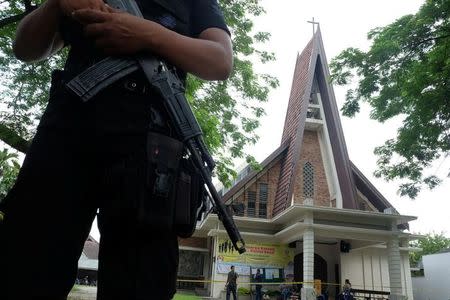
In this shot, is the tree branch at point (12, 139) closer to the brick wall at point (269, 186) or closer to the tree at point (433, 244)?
the brick wall at point (269, 186)

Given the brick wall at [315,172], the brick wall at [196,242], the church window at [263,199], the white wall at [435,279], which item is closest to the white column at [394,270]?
the brick wall at [315,172]

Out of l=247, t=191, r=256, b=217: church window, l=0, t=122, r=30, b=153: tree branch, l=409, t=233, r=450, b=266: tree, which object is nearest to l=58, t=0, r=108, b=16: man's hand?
l=0, t=122, r=30, b=153: tree branch

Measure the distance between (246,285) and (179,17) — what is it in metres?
18.1

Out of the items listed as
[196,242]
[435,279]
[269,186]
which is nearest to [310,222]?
[269,186]

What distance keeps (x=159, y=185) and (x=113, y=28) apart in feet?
1.50

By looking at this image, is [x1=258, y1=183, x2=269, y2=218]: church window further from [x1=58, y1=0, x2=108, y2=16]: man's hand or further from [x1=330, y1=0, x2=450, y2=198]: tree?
[x1=58, y1=0, x2=108, y2=16]: man's hand

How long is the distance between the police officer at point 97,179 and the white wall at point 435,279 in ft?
84.5

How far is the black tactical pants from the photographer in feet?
3.14

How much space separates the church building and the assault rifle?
14.9 metres

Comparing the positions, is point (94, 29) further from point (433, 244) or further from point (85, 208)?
point (433, 244)

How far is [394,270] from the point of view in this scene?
651 inches

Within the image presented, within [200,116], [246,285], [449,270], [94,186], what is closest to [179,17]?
[94,186]

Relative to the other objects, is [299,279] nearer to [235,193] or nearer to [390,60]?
[235,193]

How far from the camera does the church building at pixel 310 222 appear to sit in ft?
Answer: 54.4
